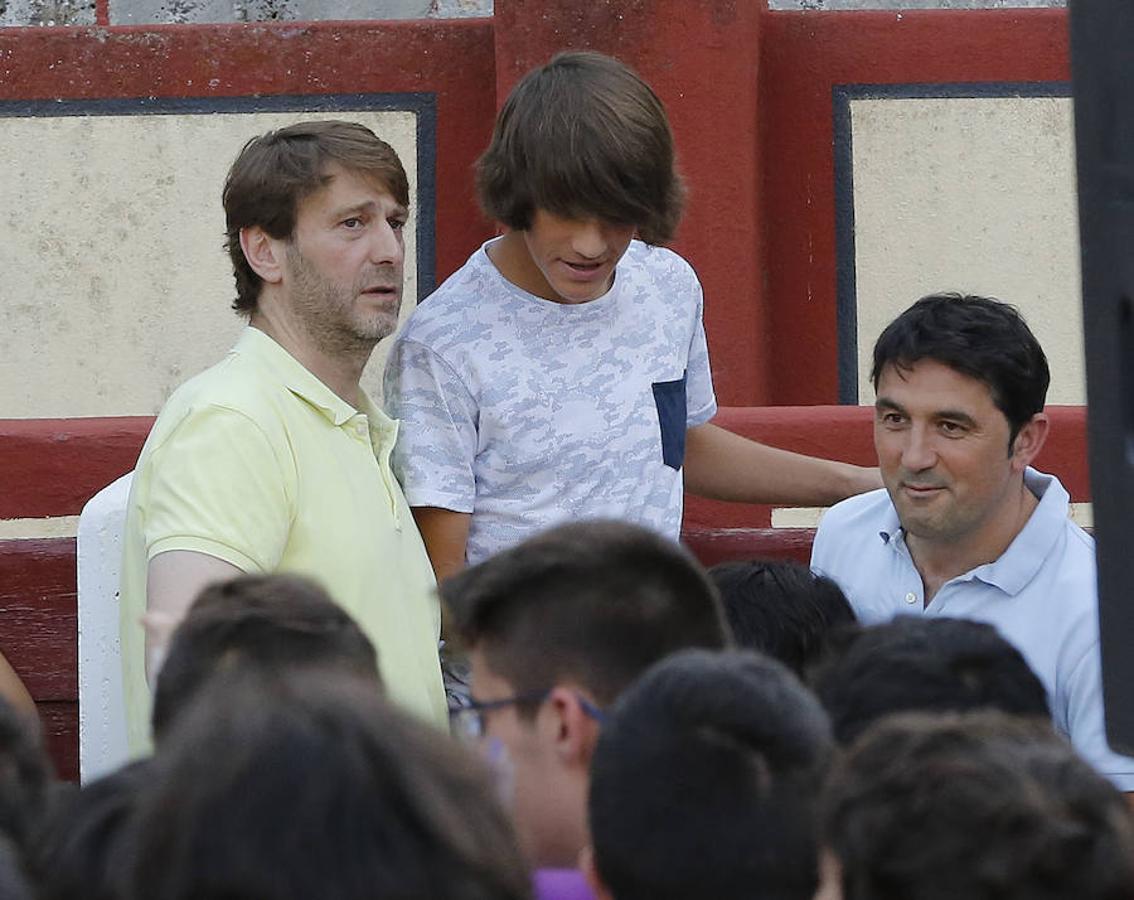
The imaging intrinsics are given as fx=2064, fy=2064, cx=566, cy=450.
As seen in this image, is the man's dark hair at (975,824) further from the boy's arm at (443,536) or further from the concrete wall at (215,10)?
the concrete wall at (215,10)

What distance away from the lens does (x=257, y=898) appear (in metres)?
1.23

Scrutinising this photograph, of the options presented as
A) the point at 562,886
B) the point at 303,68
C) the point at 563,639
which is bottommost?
the point at 562,886

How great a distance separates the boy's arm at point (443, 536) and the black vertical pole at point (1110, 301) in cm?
126

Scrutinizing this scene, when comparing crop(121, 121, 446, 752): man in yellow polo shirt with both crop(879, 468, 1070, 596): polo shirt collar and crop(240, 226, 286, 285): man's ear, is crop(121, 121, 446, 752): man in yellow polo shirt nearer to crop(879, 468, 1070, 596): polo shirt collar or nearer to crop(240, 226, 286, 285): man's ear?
crop(240, 226, 286, 285): man's ear

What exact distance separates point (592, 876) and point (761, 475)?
5.90 feet

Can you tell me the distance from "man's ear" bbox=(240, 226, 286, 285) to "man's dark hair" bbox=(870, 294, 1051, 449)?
3.17ft

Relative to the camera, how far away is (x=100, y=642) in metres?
3.59

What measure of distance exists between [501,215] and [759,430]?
131 centimetres

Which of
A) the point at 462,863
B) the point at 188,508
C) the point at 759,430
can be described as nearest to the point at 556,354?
the point at 188,508

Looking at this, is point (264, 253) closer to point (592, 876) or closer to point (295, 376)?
point (295, 376)

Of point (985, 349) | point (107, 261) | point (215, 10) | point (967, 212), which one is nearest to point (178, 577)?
point (985, 349)

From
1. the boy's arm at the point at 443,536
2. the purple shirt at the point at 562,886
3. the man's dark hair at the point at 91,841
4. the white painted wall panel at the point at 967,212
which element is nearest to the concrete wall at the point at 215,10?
the white painted wall panel at the point at 967,212

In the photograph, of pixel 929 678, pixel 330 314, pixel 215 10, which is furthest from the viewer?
pixel 215 10

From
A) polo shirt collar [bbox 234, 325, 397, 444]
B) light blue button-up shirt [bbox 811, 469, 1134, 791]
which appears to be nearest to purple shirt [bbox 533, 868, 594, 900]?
light blue button-up shirt [bbox 811, 469, 1134, 791]
